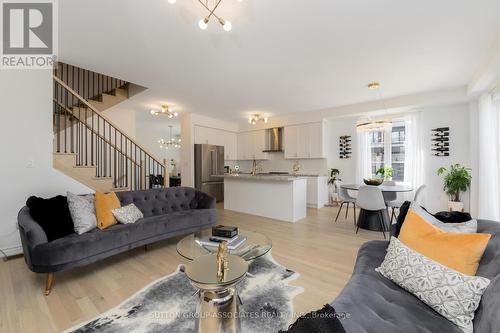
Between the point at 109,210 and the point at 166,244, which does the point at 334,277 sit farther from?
the point at 109,210

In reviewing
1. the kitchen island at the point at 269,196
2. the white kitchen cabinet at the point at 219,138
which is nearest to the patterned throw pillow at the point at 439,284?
Result: the kitchen island at the point at 269,196

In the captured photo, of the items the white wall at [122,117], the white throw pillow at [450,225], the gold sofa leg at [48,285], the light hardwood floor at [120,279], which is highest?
the white wall at [122,117]

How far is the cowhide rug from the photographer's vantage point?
1.60m

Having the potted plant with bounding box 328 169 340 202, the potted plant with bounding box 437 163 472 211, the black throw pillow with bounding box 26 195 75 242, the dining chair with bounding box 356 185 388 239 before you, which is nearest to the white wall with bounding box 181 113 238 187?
the black throw pillow with bounding box 26 195 75 242

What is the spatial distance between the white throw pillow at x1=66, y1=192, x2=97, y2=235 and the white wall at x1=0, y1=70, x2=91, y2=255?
87 centimetres

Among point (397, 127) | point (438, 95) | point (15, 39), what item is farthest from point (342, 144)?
point (15, 39)

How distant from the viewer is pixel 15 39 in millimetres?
2783

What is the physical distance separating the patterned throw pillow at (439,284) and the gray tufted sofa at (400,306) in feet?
0.10

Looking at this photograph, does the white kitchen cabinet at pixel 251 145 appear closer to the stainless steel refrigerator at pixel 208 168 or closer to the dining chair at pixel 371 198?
the stainless steel refrigerator at pixel 208 168

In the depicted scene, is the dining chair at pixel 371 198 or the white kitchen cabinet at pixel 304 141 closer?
the dining chair at pixel 371 198

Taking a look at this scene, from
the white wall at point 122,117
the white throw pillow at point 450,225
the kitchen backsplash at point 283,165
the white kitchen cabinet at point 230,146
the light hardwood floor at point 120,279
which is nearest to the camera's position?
the white throw pillow at point 450,225

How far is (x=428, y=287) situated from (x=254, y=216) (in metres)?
3.85

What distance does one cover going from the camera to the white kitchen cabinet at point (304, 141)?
6082 millimetres

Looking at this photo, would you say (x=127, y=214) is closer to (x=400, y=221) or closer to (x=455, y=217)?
(x=400, y=221)
